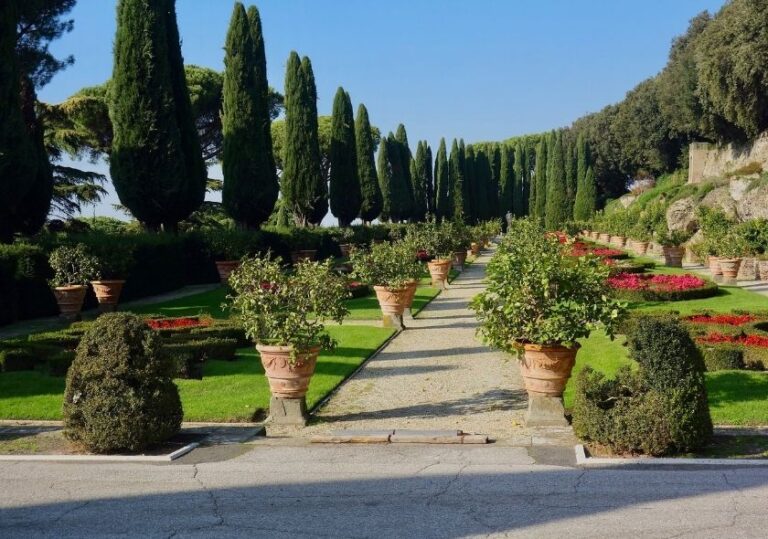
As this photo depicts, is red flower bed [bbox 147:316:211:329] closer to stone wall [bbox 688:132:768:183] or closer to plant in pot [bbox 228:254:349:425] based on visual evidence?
plant in pot [bbox 228:254:349:425]

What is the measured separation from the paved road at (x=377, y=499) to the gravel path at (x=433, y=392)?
3.91 feet

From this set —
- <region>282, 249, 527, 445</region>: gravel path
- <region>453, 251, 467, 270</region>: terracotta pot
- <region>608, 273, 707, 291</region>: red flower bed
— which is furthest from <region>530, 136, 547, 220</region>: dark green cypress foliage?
<region>282, 249, 527, 445</region>: gravel path

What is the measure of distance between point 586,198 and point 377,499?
57439mm

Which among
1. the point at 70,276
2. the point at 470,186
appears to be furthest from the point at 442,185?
the point at 70,276

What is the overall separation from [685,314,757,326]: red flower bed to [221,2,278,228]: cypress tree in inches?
634

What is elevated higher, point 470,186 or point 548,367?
point 470,186

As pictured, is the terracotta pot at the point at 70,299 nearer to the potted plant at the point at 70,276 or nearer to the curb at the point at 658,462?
the potted plant at the point at 70,276

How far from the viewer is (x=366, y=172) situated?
42688 mm

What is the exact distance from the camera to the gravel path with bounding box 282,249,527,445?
24.0 feet

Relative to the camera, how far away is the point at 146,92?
2014 centimetres

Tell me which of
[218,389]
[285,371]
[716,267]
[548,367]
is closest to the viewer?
[548,367]

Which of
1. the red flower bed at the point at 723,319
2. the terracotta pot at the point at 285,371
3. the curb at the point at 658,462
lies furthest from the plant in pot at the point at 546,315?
the red flower bed at the point at 723,319

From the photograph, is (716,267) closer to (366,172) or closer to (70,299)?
(70,299)

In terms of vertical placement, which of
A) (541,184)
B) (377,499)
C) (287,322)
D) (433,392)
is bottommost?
(433,392)
